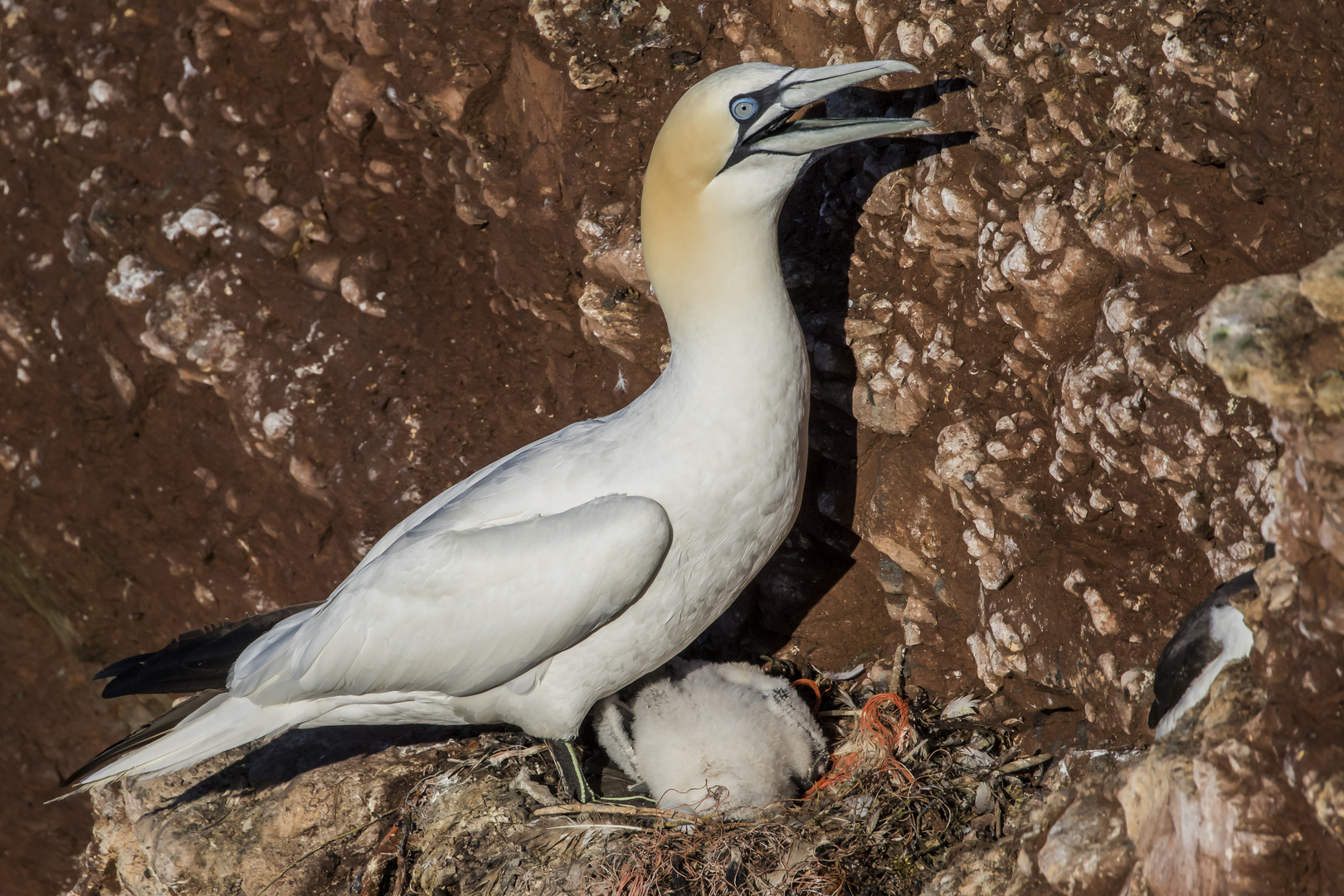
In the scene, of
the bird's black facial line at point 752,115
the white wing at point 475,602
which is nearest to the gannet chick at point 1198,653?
the white wing at point 475,602

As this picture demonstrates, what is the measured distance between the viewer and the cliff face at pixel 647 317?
2.45 m

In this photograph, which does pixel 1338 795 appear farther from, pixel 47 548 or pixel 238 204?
pixel 47 548

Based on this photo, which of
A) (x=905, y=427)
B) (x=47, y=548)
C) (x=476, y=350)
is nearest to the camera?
(x=905, y=427)

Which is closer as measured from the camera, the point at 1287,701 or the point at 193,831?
the point at 1287,701

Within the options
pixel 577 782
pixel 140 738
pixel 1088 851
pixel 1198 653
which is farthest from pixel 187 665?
pixel 1198 653

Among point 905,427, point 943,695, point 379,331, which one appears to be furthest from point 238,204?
point 943,695

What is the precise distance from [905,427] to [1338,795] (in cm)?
188

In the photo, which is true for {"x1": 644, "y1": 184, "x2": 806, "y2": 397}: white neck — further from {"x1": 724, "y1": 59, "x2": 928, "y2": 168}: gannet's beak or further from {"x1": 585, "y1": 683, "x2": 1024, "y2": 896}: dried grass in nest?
{"x1": 585, "y1": 683, "x2": 1024, "y2": 896}: dried grass in nest

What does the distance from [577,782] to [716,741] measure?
0.49 metres

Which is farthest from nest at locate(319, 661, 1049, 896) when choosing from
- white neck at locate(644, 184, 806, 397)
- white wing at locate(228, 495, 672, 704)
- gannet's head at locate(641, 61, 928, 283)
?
gannet's head at locate(641, 61, 928, 283)

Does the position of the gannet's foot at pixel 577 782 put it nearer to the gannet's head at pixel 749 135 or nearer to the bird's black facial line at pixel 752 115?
the gannet's head at pixel 749 135

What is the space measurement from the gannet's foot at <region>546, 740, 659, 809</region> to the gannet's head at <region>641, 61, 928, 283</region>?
1652 millimetres

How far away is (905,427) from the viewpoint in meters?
3.35

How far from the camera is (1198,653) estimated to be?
2.30 m
